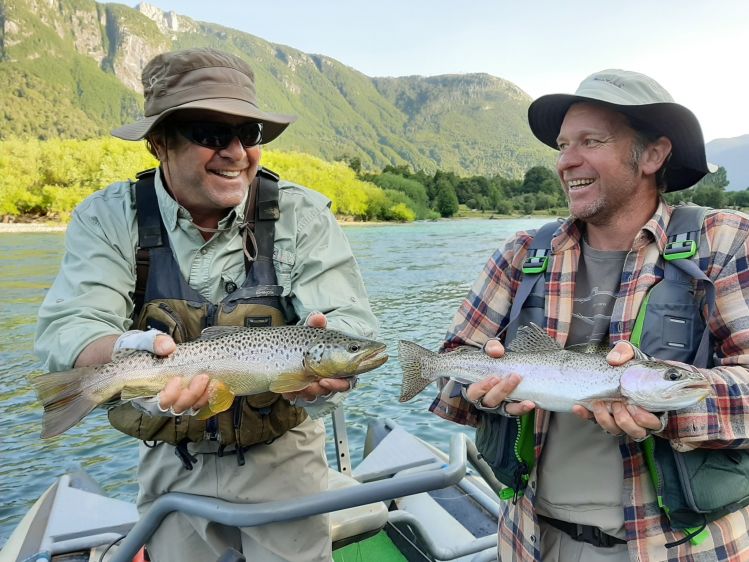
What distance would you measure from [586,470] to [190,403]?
162 centimetres

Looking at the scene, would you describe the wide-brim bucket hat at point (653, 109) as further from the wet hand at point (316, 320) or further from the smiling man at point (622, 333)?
the wet hand at point (316, 320)

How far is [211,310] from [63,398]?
0.71m

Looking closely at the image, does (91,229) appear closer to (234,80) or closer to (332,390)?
(234,80)

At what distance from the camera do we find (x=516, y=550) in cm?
260

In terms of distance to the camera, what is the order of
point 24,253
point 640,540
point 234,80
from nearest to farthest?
point 640,540 → point 234,80 → point 24,253

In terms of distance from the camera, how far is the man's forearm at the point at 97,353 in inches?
96.7

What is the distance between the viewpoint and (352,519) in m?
3.63

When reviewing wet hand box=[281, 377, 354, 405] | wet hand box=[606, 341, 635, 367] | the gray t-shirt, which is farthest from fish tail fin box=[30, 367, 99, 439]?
wet hand box=[606, 341, 635, 367]

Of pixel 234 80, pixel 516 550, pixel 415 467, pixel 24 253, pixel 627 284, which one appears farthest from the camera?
pixel 24 253

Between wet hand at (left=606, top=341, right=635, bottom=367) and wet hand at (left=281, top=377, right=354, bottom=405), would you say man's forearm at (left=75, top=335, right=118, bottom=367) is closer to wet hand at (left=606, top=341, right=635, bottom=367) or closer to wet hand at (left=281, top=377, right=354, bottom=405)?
wet hand at (left=281, top=377, right=354, bottom=405)

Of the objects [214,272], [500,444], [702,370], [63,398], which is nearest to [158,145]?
[214,272]

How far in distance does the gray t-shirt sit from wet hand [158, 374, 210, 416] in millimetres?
1435

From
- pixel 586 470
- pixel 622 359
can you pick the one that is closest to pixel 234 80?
pixel 622 359

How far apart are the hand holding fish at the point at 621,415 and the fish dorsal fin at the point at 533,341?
0.27m
